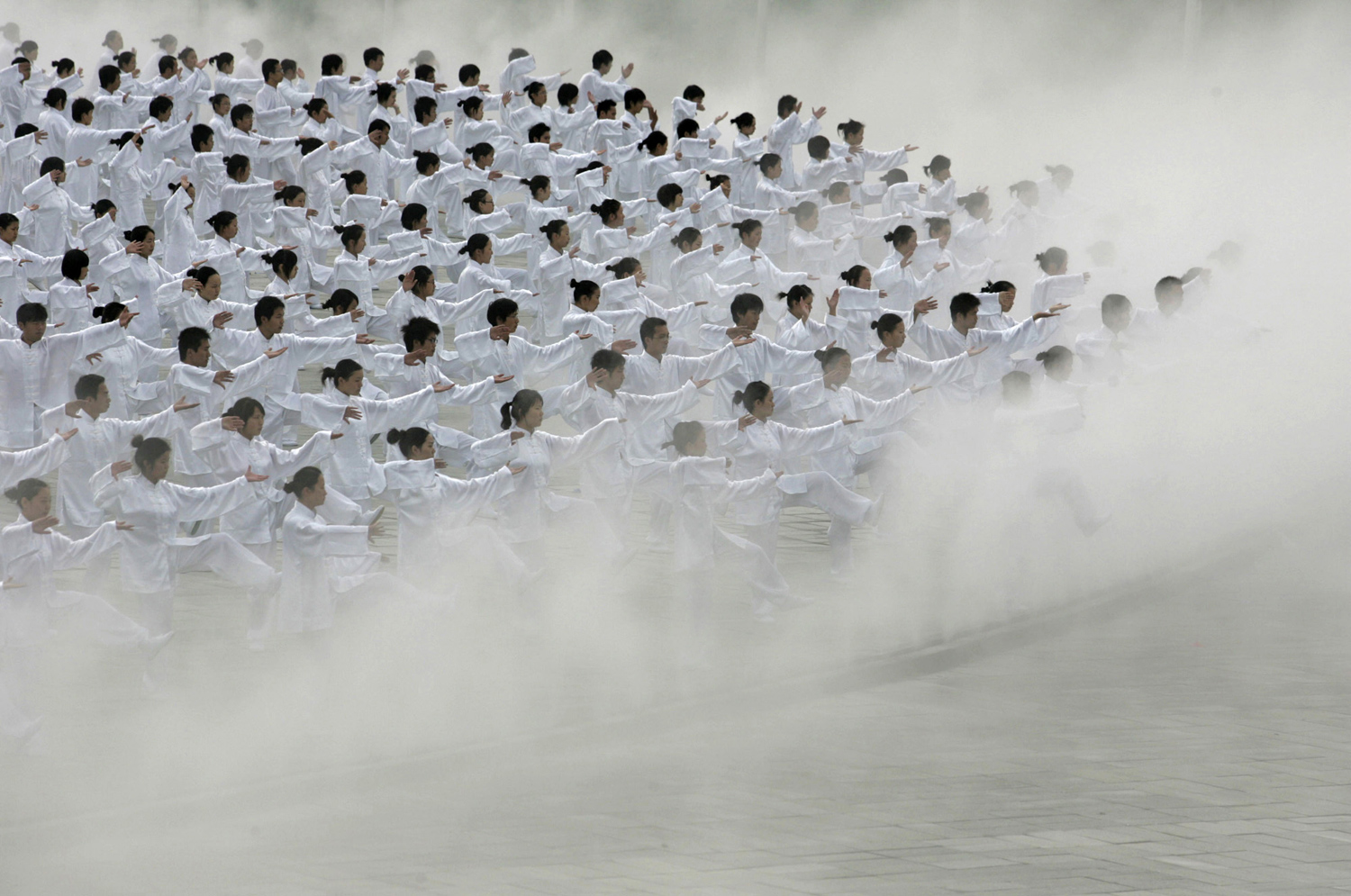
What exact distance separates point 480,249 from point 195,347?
4149mm

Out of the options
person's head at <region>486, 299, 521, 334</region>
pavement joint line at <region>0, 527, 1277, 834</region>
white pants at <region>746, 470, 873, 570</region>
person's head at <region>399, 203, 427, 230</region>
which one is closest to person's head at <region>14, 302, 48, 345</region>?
person's head at <region>486, 299, 521, 334</region>

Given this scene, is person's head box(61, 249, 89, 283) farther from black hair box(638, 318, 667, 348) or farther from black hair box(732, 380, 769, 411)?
black hair box(732, 380, 769, 411)

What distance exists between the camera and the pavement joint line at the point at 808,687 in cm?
707

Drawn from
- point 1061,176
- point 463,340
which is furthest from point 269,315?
point 1061,176

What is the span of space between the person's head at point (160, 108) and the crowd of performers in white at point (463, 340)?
89mm

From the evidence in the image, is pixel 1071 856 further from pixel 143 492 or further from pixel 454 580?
pixel 143 492

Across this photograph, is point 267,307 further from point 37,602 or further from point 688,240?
point 688,240

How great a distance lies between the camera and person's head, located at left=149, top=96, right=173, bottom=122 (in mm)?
18438

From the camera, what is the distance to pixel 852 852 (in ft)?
21.6

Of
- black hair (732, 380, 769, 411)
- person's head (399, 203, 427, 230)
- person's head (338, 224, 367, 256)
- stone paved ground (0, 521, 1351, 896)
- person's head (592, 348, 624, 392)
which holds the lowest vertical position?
stone paved ground (0, 521, 1351, 896)

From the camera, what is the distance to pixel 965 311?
1210cm

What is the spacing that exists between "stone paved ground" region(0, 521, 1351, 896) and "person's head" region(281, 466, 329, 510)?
167 centimetres

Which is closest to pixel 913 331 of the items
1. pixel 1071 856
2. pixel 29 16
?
pixel 1071 856

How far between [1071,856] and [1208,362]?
7.50 meters
